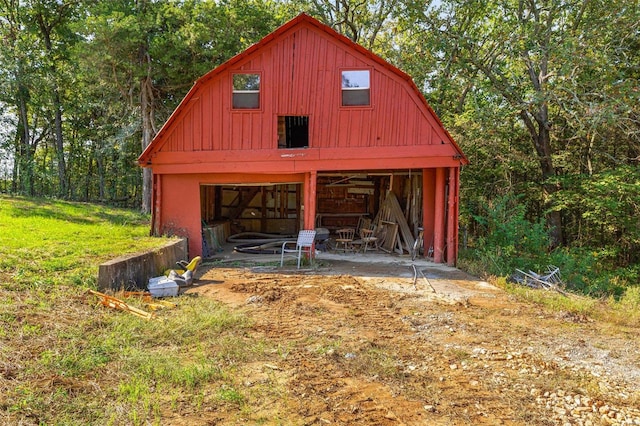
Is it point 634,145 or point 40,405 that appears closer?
point 40,405

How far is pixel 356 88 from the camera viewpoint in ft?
35.9

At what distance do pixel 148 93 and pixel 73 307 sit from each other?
14.0 meters

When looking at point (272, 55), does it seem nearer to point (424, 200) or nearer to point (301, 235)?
point (301, 235)

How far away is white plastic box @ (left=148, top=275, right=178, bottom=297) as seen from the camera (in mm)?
6910

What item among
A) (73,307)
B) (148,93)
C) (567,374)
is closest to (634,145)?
(567,374)

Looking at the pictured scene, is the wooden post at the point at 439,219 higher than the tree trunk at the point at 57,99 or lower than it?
lower

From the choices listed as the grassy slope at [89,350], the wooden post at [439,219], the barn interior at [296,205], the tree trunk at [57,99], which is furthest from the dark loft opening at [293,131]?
the tree trunk at [57,99]

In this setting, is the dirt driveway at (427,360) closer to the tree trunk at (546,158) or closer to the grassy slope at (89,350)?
the grassy slope at (89,350)

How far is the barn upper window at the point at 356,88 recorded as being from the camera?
10914mm

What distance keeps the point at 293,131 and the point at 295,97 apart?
132 centimetres

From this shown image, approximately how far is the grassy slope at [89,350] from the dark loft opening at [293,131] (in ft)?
19.8

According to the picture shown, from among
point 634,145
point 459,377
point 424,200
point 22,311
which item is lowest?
point 459,377

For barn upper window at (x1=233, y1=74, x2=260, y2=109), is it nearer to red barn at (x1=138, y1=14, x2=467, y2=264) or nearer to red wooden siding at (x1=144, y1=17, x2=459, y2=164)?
red barn at (x1=138, y1=14, x2=467, y2=264)

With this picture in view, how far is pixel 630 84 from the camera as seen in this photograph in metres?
12.1
